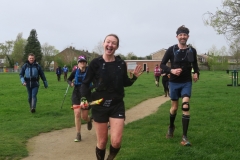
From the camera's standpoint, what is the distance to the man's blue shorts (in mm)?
6715

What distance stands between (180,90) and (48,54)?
96497 mm

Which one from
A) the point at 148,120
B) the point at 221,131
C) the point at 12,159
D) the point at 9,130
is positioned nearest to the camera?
the point at 12,159

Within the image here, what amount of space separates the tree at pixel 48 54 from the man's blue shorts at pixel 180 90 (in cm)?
9271

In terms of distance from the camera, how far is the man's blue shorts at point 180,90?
671cm

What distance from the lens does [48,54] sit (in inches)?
3949

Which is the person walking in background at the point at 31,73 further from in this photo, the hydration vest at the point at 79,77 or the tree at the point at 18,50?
the tree at the point at 18,50

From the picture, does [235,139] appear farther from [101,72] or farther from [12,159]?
[12,159]

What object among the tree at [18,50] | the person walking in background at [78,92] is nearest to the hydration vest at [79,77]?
the person walking in background at [78,92]

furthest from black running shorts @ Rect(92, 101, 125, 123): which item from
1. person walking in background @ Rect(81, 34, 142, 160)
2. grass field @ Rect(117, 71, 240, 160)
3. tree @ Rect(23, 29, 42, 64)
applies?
tree @ Rect(23, 29, 42, 64)

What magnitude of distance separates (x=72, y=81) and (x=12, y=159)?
109 inches

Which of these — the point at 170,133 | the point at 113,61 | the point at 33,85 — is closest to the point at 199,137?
the point at 170,133

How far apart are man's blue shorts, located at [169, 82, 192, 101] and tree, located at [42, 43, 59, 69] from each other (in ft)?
304

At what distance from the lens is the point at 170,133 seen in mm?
7352

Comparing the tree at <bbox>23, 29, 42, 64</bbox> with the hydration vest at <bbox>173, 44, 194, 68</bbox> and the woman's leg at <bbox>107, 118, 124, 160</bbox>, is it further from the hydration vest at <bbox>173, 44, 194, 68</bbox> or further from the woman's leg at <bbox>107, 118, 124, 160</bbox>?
the woman's leg at <bbox>107, 118, 124, 160</bbox>
